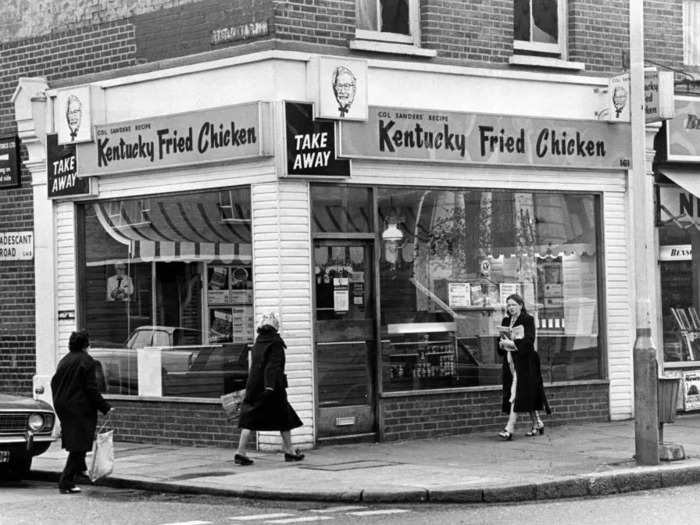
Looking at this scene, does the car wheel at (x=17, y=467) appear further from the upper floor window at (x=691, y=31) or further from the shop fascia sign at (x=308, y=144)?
the upper floor window at (x=691, y=31)

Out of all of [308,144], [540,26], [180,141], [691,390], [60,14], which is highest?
[60,14]

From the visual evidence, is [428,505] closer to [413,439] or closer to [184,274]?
[413,439]

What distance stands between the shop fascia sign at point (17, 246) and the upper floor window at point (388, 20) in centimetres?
572

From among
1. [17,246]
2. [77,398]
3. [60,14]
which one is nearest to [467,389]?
[77,398]

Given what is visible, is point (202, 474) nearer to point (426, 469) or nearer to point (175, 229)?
point (426, 469)

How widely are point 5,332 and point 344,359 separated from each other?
18.8ft

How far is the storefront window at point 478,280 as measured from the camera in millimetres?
16938

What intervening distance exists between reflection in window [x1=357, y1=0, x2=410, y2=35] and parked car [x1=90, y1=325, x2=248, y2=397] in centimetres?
428

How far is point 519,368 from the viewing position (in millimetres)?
16562

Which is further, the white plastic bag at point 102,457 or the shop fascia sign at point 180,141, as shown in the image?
the shop fascia sign at point 180,141

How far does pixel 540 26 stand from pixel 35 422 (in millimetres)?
8436

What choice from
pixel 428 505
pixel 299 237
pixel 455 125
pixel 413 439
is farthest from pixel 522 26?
pixel 428 505

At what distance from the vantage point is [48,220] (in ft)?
60.2

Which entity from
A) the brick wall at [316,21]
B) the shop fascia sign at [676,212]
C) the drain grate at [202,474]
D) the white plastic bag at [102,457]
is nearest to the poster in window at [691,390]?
the shop fascia sign at [676,212]
